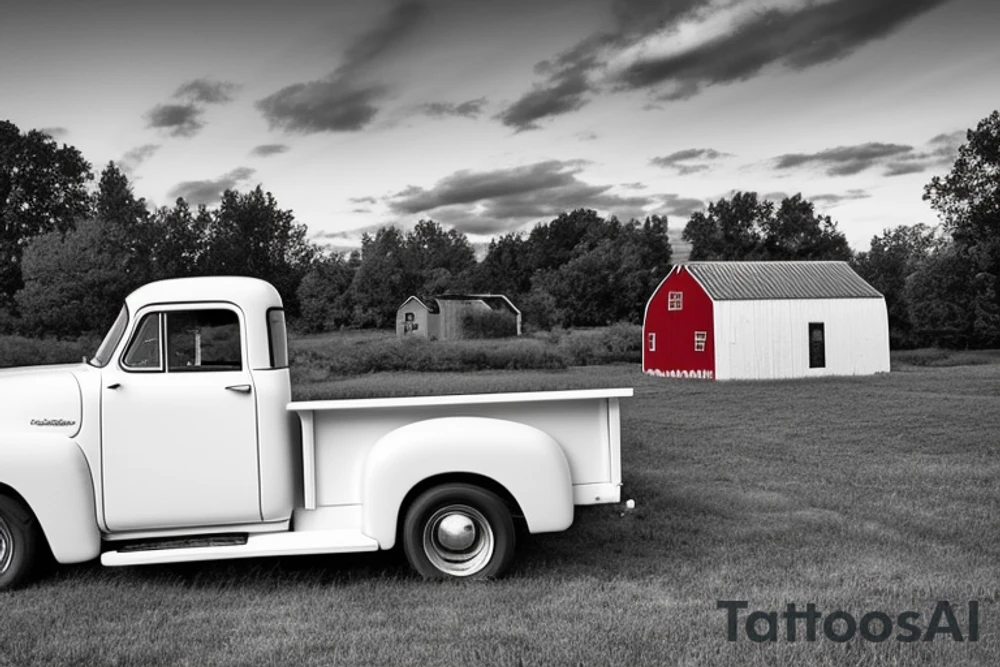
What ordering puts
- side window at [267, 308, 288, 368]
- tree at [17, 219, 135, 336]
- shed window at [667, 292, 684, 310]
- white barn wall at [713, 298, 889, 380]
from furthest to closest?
tree at [17, 219, 135, 336], shed window at [667, 292, 684, 310], white barn wall at [713, 298, 889, 380], side window at [267, 308, 288, 368]

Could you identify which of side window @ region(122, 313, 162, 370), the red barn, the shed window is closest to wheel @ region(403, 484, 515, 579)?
side window @ region(122, 313, 162, 370)

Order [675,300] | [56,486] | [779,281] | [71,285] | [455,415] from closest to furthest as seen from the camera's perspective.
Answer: [56,486]
[455,415]
[779,281]
[675,300]
[71,285]

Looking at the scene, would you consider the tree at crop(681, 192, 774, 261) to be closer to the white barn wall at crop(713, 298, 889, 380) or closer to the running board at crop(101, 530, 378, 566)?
the white barn wall at crop(713, 298, 889, 380)

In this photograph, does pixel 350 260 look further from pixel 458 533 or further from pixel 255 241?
pixel 458 533

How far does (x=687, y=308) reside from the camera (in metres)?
30.3

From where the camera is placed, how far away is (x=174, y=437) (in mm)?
6137

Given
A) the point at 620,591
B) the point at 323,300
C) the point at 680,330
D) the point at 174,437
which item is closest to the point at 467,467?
the point at 620,591

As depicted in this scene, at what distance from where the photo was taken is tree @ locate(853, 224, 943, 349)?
53.1 m

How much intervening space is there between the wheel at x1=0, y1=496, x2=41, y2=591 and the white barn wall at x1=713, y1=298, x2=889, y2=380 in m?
24.7

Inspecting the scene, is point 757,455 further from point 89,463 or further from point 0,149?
point 0,149

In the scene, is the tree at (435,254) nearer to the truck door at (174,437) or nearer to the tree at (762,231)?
the tree at (762,231)

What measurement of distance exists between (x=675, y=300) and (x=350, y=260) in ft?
72.8

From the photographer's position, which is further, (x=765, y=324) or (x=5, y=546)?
(x=765, y=324)

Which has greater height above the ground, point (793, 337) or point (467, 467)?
point (793, 337)
